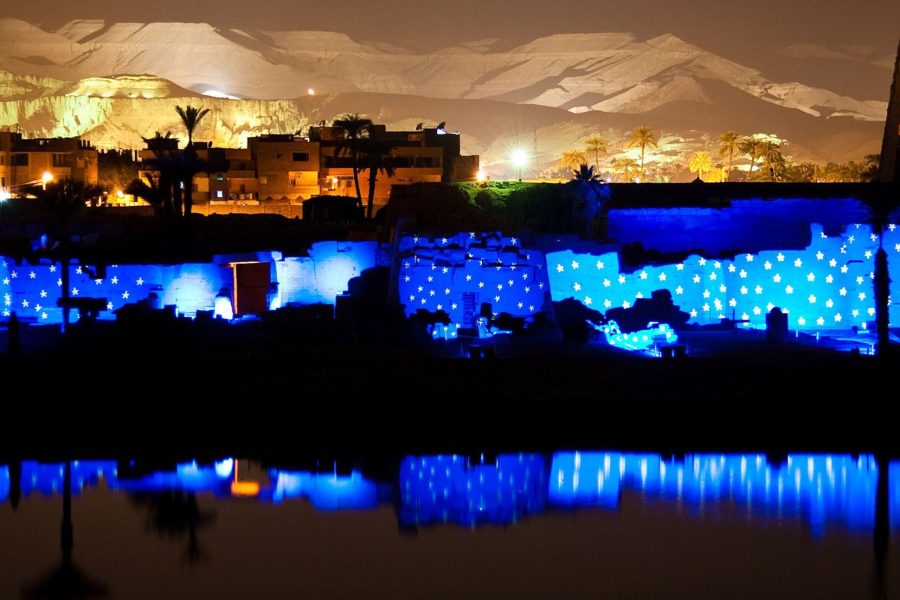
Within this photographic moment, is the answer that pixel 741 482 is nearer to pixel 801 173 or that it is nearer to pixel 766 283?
pixel 766 283

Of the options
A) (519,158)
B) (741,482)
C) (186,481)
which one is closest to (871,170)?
(519,158)

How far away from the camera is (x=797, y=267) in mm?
27188

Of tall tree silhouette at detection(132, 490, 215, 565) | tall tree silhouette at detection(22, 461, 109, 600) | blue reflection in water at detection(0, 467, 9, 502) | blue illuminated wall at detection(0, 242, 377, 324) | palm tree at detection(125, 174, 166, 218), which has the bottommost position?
tall tree silhouette at detection(22, 461, 109, 600)

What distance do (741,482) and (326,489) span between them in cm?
597

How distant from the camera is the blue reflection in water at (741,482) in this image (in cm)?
1934

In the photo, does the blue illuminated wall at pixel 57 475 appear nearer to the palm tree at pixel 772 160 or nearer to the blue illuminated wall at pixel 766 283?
the blue illuminated wall at pixel 766 283

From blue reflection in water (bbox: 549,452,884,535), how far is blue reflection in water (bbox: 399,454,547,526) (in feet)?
1.16

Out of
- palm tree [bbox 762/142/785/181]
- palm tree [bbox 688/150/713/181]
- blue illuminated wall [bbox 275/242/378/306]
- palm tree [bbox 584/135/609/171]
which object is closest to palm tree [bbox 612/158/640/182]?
palm tree [bbox 584/135/609/171]

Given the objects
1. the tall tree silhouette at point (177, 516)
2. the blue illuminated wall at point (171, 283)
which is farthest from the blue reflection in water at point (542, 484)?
the blue illuminated wall at point (171, 283)

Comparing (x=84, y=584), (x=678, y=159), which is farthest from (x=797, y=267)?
(x=678, y=159)

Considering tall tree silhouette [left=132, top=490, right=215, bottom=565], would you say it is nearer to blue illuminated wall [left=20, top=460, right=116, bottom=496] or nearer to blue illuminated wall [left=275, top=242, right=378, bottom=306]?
blue illuminated wall [left=20, top=460, right=116, bottom=496]

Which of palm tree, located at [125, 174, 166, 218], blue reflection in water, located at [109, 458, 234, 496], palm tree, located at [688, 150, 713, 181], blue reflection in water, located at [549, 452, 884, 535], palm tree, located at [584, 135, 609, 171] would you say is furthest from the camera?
palm tree, located at [584, 135, 609, 171]

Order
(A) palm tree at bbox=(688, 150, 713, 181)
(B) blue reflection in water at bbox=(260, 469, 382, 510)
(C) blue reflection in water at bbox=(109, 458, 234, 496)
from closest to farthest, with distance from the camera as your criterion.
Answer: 1. (B) blue reflection in water at bbox=(260, 469, 382, 510)
2. (C) blue reflection in water at bbox=(109, 458, 234, 496)
3. (A) palm tree at bbox=(688, 150, 713, 181)

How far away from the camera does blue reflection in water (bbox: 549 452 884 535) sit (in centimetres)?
1934
